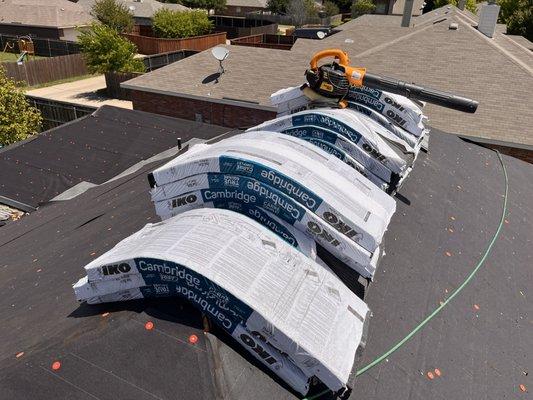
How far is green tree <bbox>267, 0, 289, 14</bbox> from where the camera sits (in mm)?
70250

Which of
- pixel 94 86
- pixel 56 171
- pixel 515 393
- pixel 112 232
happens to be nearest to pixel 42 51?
pixel 94 86

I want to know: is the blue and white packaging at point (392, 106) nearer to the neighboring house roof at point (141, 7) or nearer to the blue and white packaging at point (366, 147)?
the blue and white packaging at point (366, 147)

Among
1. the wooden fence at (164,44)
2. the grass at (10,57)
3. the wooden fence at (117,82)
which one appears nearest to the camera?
the wooden fence at (117,82)

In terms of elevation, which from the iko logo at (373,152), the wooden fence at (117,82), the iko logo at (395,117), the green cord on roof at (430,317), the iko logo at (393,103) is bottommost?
the wooden fence at (117,82)

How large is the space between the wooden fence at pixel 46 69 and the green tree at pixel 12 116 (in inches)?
639

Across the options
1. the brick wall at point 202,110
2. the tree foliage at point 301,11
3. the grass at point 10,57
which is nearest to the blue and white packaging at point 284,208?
the brick wall at point 202,110

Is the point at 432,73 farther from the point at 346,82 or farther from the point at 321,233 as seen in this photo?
the point at 321,233

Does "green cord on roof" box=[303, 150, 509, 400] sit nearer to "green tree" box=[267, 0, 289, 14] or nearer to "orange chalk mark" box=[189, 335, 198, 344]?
"orange chalk mark" box=[189, 335, 198, 344]

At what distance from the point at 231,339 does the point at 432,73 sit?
1806 cm

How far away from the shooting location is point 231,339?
3.78 m

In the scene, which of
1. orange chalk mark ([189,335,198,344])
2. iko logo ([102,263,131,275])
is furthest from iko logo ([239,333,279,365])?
iko logo ([102,263,131,275])

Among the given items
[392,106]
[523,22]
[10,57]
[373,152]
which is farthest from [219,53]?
[523,22]

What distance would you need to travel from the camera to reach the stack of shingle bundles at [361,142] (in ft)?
20.5

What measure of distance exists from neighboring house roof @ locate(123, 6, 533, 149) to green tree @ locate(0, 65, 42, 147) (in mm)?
6202
